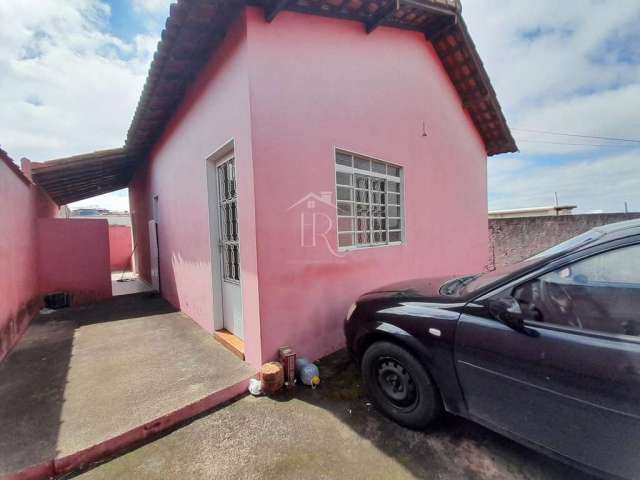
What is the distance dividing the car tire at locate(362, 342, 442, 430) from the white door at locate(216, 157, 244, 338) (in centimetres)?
198

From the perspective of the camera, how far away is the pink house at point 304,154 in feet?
10.3

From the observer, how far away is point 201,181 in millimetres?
4426

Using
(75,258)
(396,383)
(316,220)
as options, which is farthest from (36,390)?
(75,258)

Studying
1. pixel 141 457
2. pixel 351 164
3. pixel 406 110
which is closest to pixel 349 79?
pixel 351 164

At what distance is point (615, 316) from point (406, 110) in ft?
14.1

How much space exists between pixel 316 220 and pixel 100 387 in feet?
9.68

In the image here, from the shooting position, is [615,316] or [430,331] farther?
[430,331]

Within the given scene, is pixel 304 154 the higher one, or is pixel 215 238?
pixel 304 154

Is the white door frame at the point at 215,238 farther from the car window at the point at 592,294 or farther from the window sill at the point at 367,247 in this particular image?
the car window at the point at 592,294

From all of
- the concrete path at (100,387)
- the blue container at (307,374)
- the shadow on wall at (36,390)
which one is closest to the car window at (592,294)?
the blue container at (307,374)

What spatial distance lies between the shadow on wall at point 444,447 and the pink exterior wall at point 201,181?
1123mm

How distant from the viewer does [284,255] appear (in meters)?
3.26

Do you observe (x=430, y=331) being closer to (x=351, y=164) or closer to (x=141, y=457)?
(x=141, y=457)

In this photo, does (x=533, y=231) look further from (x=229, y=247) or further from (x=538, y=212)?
(x=229, y=247)
